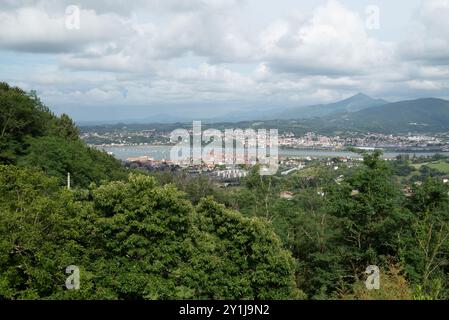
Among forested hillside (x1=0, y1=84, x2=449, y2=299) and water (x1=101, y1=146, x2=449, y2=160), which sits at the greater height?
forested hillside (x1=0, y1=84, x2=449, y2=299)

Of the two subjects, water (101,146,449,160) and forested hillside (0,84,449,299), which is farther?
water (101,146,449,160)

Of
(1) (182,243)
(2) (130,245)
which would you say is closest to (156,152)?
(1) (182,243)

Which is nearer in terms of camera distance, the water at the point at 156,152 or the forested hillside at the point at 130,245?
the forested hillside at the point at 130,245

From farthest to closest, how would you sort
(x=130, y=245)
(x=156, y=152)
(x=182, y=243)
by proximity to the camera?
(x=156, y=152)
(x=182, y=243)
(x=130, y=245)

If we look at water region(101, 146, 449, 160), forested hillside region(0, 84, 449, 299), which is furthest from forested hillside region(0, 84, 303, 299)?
water region(101, 146, 449, 160)

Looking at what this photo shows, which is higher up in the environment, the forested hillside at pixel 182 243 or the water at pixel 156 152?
the forested hillside at pixel 182 243

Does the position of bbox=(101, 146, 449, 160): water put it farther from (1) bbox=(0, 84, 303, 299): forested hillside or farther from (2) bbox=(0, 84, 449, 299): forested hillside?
(1) bbox=(0, 84, 303, 299): forested hillside

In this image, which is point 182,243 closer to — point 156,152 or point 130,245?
point 130,245

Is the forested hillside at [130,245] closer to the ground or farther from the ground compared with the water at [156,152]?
farther from the ground

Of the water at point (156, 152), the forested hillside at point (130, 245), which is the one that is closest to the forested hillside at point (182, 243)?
the forested hillside at point (130, 245)

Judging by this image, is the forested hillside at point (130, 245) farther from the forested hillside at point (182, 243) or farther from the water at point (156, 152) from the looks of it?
the water at point (156, 152)
